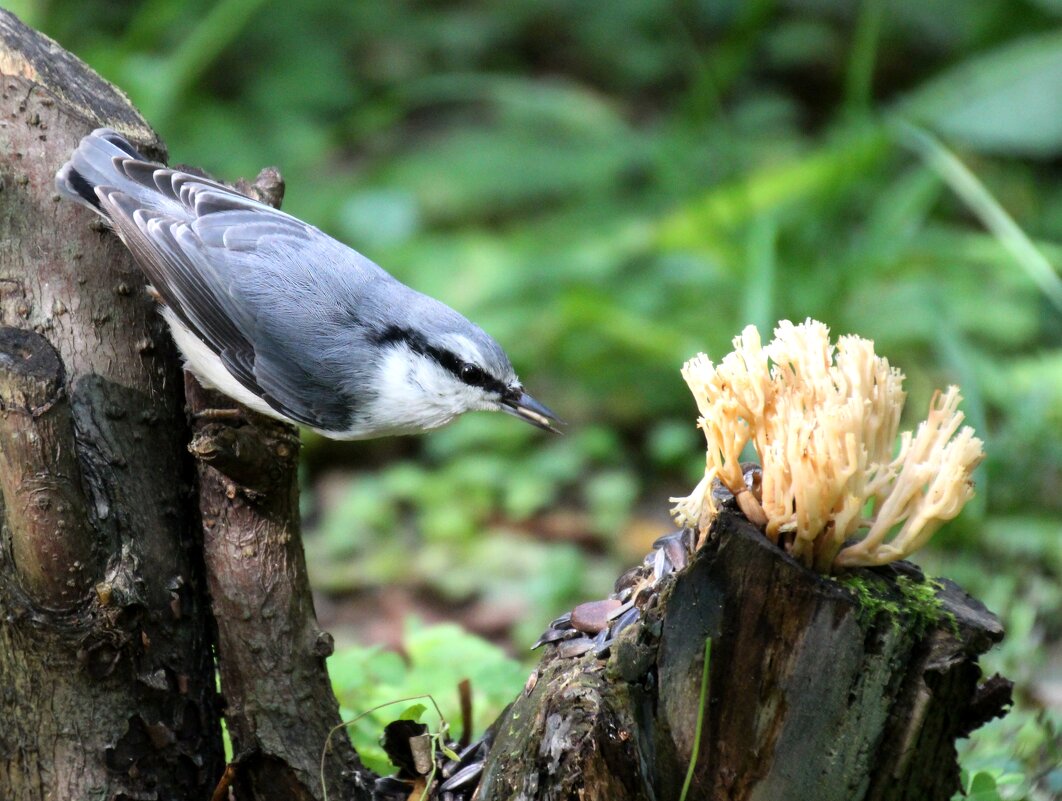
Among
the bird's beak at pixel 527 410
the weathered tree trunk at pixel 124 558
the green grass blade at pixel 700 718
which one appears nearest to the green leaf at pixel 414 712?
the weathered tree trunk at pixel 124 558

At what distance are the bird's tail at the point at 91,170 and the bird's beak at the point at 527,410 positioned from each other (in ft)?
3.30

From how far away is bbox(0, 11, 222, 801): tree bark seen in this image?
204 cm

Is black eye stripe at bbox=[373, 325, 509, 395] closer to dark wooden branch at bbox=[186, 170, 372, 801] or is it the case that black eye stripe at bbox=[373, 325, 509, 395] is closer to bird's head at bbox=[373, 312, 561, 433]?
bird's head at bbox=[373, 312, 561, 433]

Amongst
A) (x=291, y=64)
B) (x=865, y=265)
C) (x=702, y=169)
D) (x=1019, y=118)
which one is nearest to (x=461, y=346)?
(x=865, y=265)

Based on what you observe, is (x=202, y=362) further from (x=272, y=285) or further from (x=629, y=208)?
(x=629, y=208)

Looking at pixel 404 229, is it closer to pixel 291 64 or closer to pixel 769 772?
pixel 291 64

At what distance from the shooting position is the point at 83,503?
209 cm

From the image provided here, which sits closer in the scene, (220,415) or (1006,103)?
(220,415)

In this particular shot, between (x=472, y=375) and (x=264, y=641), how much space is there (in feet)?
2.71

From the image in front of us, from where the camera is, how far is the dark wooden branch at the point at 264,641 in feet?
7.53

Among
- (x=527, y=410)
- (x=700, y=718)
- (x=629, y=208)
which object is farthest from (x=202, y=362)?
(x=629, y=208)

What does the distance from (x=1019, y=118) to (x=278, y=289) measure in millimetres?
4718

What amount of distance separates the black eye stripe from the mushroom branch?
818 mm

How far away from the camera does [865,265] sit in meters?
5.30
